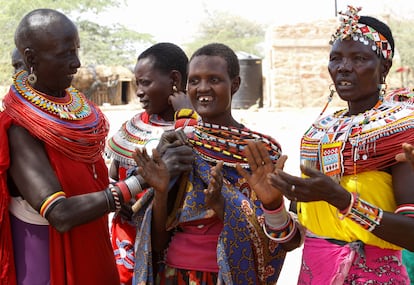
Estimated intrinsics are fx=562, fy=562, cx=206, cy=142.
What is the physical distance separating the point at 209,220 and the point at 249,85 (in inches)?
746

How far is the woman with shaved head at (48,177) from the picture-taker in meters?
2.51

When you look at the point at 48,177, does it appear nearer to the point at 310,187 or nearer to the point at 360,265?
the point at 310,187

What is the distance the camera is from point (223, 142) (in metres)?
2.70

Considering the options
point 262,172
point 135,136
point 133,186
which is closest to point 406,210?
point 262,172

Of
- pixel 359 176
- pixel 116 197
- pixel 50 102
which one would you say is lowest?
pixel 116 197

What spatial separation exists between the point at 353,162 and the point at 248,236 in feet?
1.99

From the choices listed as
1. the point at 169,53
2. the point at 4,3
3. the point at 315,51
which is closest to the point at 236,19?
the point at 4,3

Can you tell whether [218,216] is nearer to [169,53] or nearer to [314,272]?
[314,272]

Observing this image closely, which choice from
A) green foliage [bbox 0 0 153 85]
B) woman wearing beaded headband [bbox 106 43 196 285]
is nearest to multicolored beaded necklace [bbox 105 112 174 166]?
woman wearing beaded headband [bbox 106 43 196 285]

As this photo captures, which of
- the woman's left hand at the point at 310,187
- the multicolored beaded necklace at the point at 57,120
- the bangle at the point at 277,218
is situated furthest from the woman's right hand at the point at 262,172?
the multicolored beaded necklace at the point at 57,120

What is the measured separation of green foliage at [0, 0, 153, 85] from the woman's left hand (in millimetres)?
24259

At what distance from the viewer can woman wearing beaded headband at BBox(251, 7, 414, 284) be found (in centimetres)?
220

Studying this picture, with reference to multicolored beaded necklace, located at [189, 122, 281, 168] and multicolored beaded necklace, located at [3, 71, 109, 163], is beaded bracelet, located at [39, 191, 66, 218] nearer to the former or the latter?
multicolored beaded necklace, located at [3, 71, 109, 163]

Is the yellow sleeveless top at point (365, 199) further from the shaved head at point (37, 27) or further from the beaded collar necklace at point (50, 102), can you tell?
the shaved head at point (37, 27)
